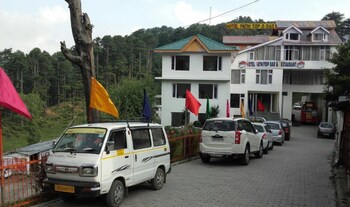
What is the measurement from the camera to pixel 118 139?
798cm

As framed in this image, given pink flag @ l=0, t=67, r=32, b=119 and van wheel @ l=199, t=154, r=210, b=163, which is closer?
pink flag @ l=0, t=67, r=32, b=119

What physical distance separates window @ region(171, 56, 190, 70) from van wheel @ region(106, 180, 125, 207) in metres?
31.9

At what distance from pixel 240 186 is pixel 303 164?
6.45m

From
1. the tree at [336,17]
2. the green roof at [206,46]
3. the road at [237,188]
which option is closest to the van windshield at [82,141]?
the road at [237,188]

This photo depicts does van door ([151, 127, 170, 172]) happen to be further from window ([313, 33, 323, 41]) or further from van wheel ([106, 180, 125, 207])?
window ([313, 33, 323, 41])

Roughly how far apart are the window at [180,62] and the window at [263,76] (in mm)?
11038

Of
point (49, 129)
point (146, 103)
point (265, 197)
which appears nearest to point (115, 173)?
point (265, 197)

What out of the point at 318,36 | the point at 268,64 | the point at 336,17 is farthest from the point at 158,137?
the point at 336,17

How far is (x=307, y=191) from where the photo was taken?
32.7 ft

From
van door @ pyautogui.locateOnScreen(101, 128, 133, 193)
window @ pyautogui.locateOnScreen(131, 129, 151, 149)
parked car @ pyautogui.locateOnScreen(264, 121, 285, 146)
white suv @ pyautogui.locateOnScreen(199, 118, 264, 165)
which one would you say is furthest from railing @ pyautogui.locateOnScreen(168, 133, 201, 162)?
parked car @ pyautogui.locateOnScreen(264, 121, 285, 146)

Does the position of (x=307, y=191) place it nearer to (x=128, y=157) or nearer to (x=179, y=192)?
(x=179, y=192)

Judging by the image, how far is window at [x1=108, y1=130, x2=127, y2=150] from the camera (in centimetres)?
779

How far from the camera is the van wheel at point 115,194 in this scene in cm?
742

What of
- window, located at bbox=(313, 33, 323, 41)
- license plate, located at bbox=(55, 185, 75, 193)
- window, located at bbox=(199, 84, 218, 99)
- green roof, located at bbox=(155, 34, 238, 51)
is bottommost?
license plate, located at bbox=(55, 185, 75, 193)
